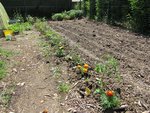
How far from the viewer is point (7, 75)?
18.9 feet

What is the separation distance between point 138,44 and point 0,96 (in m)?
5.04

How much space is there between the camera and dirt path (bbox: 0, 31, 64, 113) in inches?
175

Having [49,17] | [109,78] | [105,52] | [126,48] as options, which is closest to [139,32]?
[126,48]

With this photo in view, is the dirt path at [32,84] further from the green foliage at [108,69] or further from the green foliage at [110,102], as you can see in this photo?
the green foliage at [108,69]

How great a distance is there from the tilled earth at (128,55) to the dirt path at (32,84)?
103 centimetres

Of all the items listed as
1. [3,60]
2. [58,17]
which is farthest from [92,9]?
[3,60]

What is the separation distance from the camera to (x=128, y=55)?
727cm

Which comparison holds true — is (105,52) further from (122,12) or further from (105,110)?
(122,12)

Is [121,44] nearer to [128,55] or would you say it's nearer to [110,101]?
[128,55]

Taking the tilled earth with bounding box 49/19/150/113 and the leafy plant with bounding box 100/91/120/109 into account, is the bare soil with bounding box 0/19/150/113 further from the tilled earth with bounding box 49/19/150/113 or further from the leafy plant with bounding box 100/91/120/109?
the leafy plant with bounding box 100/91/120/109

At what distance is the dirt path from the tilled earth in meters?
1.03

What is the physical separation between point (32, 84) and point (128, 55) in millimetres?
2873

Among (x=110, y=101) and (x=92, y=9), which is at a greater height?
(x=110, y=101)

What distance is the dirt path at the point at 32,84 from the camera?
14.6 ft
